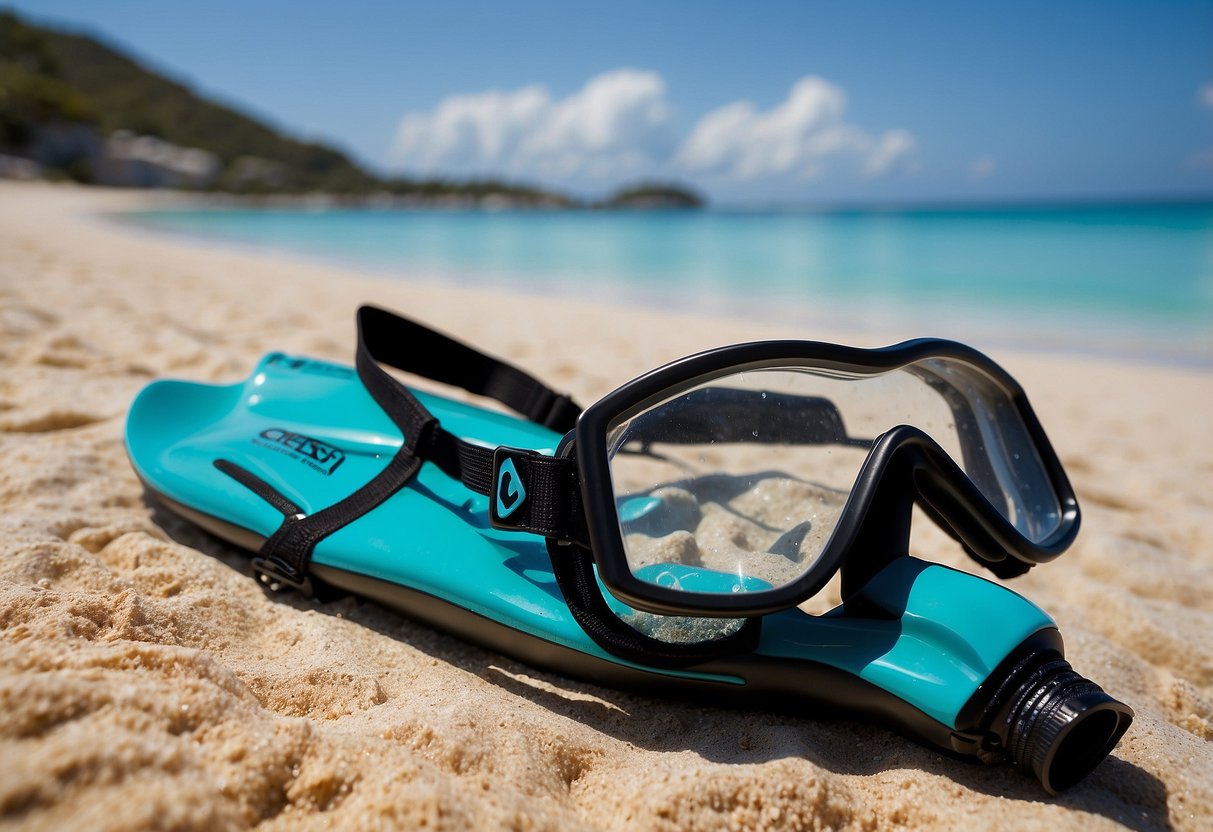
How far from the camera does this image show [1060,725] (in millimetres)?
1044

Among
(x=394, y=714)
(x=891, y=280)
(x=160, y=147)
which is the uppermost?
(x=160, y=147)

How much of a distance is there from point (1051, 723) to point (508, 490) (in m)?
0.90

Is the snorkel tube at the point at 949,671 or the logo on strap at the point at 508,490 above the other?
the logo on strap at the point at 508,490

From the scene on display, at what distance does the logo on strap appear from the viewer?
1.32 metres

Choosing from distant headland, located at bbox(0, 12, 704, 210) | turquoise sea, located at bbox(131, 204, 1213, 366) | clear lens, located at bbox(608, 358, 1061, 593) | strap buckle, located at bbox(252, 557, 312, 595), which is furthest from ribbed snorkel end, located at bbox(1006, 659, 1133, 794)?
distant headland, located at bbox(0, 12, 704, 210)

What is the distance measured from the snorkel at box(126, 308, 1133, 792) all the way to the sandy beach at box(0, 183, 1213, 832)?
2.8 inches

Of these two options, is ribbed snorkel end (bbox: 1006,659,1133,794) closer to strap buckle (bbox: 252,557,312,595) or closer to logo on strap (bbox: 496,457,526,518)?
logo on strap (bbox: 496,457,526,518)

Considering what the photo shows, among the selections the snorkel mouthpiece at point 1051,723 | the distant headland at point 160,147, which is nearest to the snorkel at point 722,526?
the snorkel mouthpiece at point 1051,723

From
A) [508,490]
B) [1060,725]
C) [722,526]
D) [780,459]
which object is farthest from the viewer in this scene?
[780,459]

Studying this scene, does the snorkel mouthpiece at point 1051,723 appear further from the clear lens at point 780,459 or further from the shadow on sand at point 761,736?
the clear lens at point 780,459

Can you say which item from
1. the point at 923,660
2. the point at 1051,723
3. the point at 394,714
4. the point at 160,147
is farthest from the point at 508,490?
the point at 160,147

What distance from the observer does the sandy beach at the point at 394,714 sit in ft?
3.10

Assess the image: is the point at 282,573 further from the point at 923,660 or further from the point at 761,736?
the point at 923,660

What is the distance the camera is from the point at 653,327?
6.43 m
